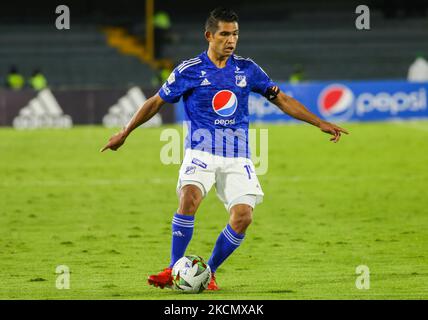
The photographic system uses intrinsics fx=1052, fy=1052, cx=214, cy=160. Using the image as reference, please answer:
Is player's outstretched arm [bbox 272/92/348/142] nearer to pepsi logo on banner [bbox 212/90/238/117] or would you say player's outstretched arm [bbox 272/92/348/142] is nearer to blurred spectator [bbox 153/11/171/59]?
pepsi logo on banner [bbox 212/90/238/117]

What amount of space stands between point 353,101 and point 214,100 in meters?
24.4

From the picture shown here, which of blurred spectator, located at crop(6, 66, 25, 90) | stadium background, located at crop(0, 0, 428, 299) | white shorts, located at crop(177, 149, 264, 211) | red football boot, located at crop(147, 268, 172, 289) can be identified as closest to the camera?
red football boot, located at crop(147, 268, 172, 289)

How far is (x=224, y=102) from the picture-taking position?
8.88m

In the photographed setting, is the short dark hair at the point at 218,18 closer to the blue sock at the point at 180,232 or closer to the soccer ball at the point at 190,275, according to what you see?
the blue sock at the point at 180,232

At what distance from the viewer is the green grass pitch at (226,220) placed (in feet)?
30.1

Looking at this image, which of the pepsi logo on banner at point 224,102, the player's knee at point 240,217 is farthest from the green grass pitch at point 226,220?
the pepsi logo on banner at point 224,102

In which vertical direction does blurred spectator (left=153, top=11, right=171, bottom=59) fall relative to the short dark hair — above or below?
above

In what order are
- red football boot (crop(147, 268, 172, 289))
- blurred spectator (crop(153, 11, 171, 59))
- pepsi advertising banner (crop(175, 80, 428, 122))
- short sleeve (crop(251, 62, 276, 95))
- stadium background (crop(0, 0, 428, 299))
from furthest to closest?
blurred spectator (crop(153, 11, 171, 59))
pepsi advertising banner (crop(175, 80, 428, 122))
stadium background (crop(0, 0, 428, 299))
short sleeve (crop(251, 62, 276, 95))
red football boot (crop(147, 268, 172, 289))

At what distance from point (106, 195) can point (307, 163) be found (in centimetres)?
627

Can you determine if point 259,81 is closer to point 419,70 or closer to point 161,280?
point 161,280

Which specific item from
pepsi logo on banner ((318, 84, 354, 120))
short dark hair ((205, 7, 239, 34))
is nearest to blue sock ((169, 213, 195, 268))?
short dark hair ((205, 7, 239, 34))

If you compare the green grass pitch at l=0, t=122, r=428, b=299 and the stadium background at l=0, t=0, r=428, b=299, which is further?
the stadium background at l=0, t=0, r=428, b=299

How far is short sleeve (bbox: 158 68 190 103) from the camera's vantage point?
892 cm

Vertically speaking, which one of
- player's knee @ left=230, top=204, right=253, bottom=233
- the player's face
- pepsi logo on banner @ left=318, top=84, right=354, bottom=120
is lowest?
player's knee @ left=230, top=204, right=253, bottom=233
